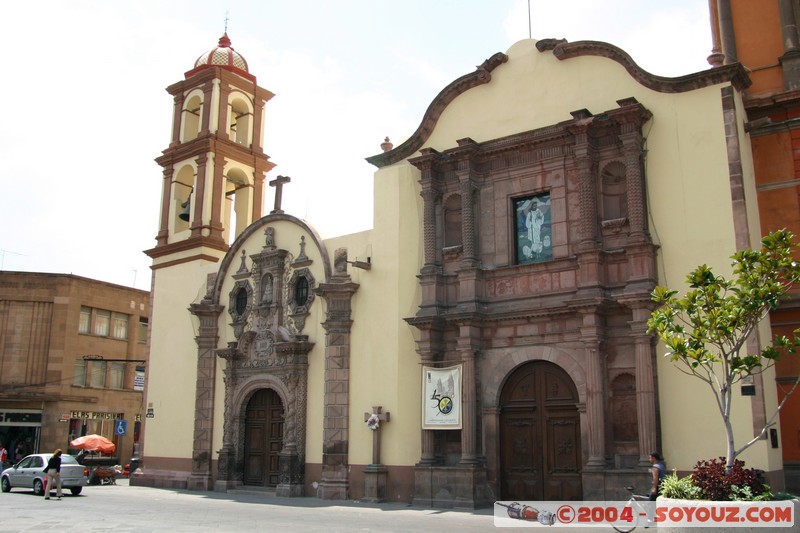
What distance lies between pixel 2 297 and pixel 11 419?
615 cm

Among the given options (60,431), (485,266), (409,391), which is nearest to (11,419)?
(60,431)

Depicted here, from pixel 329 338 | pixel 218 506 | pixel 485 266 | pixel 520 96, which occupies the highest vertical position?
pixel 520 96

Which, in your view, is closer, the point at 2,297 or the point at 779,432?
the point at 779,432

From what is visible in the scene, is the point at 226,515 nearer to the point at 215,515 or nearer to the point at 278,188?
the point at 215,515

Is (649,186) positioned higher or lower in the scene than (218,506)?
higher

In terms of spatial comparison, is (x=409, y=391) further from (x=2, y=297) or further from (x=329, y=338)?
(x=2, y=297)

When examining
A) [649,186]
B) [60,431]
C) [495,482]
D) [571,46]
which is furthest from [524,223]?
[60,431]

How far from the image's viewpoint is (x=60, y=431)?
3916 centimetres

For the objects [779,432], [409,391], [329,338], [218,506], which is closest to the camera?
[779,432]

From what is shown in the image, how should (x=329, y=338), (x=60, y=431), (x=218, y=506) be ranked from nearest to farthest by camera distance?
(x=218, y=506) → (x=329, y=338) → (x=60, y=431)

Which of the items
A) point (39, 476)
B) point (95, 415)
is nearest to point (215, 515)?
point (39, 476)

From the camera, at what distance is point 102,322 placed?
142 feet

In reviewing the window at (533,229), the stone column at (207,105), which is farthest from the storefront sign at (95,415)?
the window at (533,229)

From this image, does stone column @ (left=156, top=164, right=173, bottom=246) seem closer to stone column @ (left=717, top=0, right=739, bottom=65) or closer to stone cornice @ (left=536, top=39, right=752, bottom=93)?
stone cornice @ (left=536, top=39, right=752, bottom=93)
